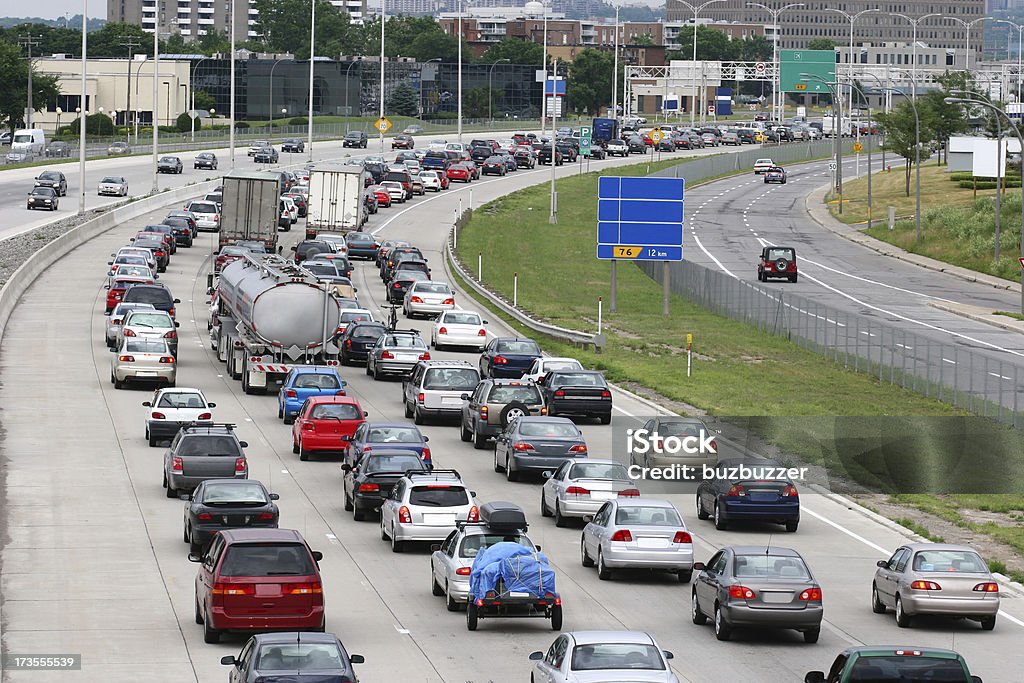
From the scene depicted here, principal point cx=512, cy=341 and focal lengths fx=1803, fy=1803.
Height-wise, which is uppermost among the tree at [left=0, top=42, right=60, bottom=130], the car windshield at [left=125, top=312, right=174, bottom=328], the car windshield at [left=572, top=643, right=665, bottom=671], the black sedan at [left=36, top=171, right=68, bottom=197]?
the tree at [left=0, top=42, right=60, bottom=130]

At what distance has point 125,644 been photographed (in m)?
22.4

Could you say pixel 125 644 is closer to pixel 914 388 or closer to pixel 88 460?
pixel 88 460

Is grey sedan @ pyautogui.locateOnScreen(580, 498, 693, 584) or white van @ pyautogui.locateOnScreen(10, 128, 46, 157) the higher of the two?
white van @ pyautogui.locateOnScreen(10, 128, 46, 157)

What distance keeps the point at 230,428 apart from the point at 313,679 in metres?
17.3

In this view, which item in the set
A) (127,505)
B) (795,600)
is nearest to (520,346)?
(127,505)

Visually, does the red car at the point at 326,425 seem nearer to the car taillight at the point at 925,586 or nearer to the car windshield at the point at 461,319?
the car taillight at the point at 925,586

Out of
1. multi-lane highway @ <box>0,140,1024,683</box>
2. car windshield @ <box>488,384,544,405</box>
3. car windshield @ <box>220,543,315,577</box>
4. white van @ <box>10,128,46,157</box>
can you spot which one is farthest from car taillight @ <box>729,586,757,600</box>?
white van @ <box>10,128,46,157</box>

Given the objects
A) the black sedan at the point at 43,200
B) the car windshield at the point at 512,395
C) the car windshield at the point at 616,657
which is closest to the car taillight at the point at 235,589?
the car windshield at the point at 616,657

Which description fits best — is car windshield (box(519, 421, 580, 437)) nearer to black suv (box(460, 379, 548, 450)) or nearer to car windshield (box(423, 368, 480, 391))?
black suv (box(460, 379, 548, 450))

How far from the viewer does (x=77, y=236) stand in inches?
3401

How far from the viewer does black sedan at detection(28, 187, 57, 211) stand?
340 feet

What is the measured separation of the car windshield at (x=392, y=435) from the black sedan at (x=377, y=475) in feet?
6.67

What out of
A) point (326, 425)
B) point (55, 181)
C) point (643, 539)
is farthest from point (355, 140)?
point (643, 539)

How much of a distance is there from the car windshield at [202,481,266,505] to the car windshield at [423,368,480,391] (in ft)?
50.0
